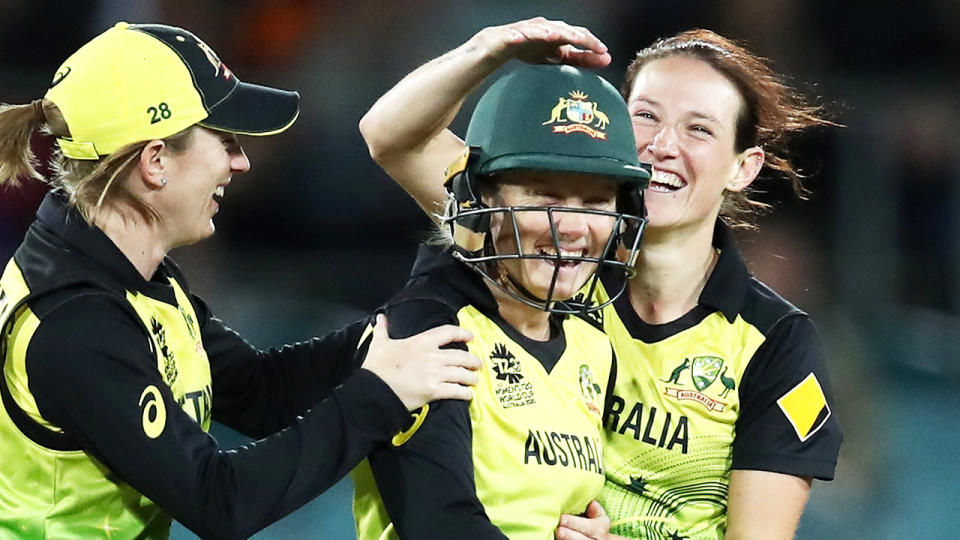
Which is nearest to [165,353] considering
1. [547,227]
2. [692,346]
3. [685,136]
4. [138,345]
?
[138,345]

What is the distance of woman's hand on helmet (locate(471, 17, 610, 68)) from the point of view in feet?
7.82

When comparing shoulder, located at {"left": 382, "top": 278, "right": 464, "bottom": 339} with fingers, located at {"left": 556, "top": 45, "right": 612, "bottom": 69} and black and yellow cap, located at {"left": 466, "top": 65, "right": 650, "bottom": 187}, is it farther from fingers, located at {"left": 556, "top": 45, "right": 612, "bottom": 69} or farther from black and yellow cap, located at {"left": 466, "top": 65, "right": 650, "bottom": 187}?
fingers, located at {"left": 556, "top": 45, "right": 612, "bottom": 69}

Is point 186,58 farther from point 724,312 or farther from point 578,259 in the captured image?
point 724,312

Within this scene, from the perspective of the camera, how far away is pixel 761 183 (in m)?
5.91

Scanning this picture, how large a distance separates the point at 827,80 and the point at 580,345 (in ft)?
12.1

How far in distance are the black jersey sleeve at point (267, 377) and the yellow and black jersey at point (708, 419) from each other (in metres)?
0.53

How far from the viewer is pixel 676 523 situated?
272 cm

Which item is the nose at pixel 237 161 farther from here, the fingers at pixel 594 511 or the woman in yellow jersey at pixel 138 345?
the fingers at pixel 594 511

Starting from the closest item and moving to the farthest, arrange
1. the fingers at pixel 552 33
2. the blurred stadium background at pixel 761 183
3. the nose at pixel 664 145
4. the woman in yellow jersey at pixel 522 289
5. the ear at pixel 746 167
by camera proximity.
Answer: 1. the woman in yellow jersey at pixel 522 289
2. the fingers at pixel 552 33
3. the nose at pixel 664 145
4. the ear at pixel 746 167
5. the blurred stadium background at pixel 761 183

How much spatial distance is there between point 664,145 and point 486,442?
0.82 metres

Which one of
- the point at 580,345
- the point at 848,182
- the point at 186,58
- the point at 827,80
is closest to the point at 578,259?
the point at 580,345

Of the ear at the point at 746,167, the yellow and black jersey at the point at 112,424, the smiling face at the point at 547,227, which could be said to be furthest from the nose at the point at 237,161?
the ear at the point at 746,167

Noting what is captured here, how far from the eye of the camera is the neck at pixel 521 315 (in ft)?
8.05

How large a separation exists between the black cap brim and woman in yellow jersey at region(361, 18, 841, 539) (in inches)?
7.7
